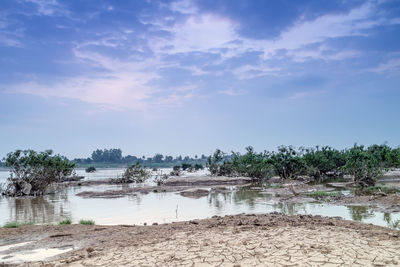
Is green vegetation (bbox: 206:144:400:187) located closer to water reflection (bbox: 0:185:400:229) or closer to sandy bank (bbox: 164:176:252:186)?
sandy bank (bbox: 164:176:252:186)

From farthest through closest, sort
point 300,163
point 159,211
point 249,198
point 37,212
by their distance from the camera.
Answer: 1. point 300,163
2. point 249,198
3. point 37,212
4. point 159,211

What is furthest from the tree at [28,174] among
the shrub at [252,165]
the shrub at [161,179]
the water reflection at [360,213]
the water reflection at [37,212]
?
the water reflection at [360,213]

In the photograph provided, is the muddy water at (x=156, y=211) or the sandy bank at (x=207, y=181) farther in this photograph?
the sandy bank at (x=207, y=181)

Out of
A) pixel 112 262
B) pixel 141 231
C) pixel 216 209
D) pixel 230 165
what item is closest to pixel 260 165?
pixel 230 165

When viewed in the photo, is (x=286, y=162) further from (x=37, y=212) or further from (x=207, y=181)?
(x=37, y=212)

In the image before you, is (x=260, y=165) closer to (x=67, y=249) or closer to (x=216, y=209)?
(x=216, y=209)

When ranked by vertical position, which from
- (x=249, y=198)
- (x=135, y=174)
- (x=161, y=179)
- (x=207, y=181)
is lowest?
(x=249, y=198)

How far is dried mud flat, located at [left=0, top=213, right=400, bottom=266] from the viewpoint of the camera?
729 cm

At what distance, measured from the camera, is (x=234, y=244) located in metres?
8.34

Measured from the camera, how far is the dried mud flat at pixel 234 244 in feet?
23.9

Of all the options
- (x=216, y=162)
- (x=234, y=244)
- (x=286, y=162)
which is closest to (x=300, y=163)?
(x=286, y=162)

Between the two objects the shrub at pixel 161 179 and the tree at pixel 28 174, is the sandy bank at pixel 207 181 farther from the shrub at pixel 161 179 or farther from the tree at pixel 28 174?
the tree at pixel 28 174

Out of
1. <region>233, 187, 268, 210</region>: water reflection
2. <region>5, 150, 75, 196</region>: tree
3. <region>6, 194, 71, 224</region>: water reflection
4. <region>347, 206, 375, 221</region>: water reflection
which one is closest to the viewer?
<region>347, 206, 375, 221</region>: water reflection

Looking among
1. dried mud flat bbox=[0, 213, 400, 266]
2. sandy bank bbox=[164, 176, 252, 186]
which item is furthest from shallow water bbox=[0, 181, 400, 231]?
sandy bank bbox=[164, 176, 252, 186]
